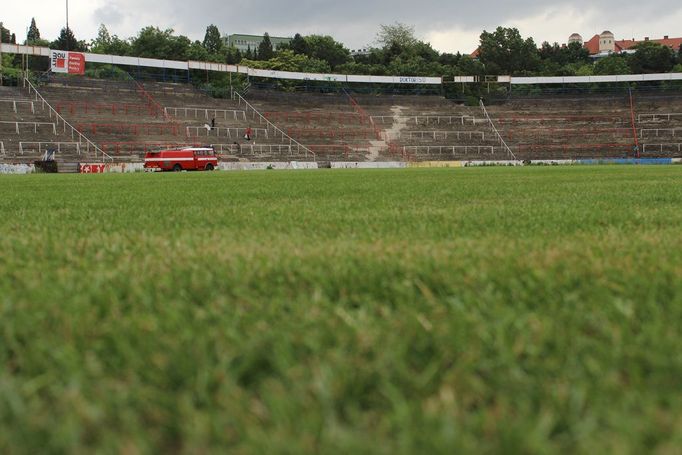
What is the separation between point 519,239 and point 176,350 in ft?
8.04

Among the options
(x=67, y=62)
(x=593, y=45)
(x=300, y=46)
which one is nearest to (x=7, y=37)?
(x=300, y=46)

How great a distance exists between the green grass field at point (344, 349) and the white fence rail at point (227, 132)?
145 ft

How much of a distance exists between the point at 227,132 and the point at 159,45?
57.1 meters

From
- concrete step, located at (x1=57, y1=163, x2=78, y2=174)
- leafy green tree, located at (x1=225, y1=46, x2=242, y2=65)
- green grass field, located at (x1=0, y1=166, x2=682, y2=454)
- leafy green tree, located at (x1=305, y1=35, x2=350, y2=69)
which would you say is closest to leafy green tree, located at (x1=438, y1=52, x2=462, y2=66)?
leafy green tree, located at (x1=305, y1=35, x2=350, y2=69)

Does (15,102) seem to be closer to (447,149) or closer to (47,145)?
(47,145)

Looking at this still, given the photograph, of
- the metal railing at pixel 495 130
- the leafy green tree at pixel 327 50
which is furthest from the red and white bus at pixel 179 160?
the leafy green tree at pixel 327 50

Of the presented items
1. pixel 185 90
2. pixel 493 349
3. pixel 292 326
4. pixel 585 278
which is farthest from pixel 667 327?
pixel 185 90

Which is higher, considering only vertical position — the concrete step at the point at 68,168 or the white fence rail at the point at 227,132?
the white fence rail at the point at 227,132

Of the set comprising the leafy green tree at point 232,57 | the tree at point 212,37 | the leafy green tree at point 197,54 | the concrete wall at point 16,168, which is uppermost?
the tree at point 212,37

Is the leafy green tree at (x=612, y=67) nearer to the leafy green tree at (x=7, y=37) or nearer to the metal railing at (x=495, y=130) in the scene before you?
the metal railing at (x=495, y=130)

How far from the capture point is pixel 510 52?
100 meters

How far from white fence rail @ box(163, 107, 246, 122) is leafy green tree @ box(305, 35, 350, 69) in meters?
63.3

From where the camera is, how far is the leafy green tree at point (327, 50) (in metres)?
111

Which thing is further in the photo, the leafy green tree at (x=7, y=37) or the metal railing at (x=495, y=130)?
the leafy green tree at (x=7, y=37)
